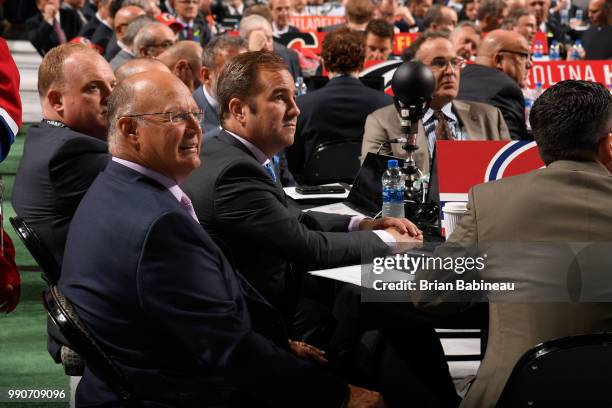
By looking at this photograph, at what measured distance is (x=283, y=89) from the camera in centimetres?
378

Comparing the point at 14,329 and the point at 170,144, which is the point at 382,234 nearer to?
the point at 170,144

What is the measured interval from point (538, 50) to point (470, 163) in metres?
7.26

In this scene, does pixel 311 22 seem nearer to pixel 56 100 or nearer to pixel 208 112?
pixel 208 112

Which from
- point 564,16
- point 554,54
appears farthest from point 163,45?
point 564,16

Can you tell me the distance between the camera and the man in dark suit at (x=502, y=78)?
22.2ft

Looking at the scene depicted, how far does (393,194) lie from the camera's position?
13.4 ft

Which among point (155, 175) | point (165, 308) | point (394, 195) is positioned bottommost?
point (394, 195)

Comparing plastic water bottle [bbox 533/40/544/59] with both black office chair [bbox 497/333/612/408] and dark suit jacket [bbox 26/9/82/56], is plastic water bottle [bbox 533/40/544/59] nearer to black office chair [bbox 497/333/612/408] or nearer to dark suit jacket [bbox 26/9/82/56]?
dark suit jacket [bbox 26/9/82/56]

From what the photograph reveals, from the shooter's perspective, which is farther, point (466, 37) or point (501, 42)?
point (466, 37)

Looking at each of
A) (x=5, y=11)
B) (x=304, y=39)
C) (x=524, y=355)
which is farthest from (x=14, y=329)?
(x=5, y=11)

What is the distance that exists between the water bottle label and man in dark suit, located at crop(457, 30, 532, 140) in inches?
104

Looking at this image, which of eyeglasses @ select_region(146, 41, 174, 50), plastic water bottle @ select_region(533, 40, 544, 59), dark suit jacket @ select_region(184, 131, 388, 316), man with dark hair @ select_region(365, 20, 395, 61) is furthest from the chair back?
plastic water bottle @ select_region(533, 40, 544, 59)

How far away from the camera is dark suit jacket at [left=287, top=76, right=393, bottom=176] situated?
6586 mm

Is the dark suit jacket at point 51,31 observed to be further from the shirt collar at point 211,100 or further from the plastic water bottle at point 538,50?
the shirt collar at point 211,100
